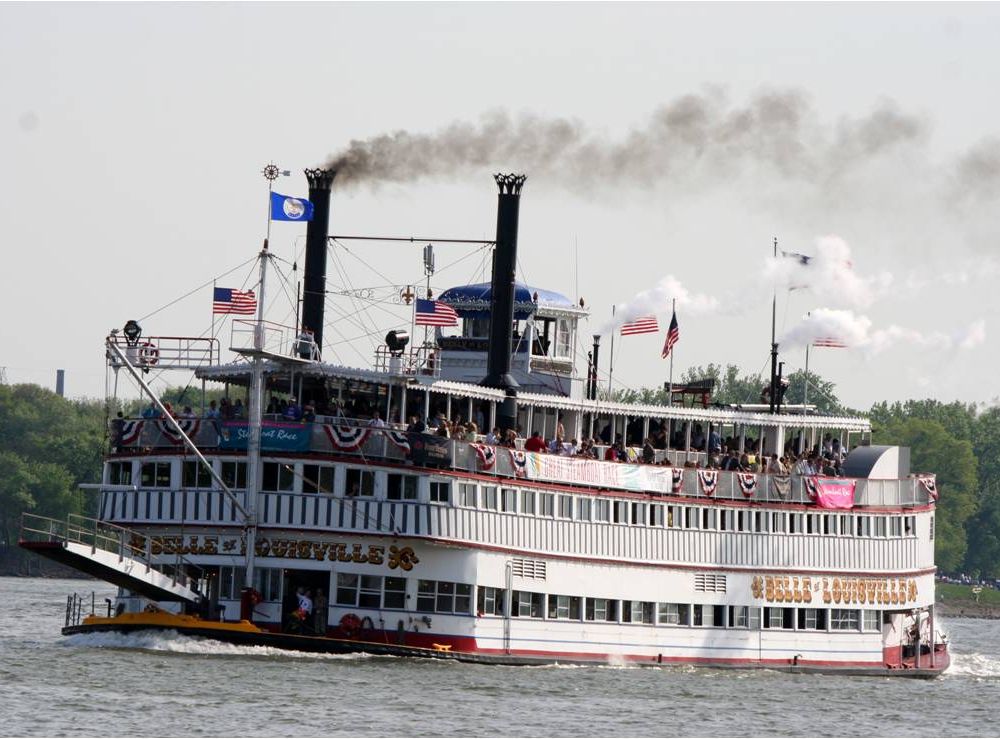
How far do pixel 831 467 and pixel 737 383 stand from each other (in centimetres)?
10251

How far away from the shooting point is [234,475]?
60406mm

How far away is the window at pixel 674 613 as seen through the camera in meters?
65.9

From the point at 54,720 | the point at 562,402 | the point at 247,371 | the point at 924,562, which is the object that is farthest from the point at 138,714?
the point at 924,562

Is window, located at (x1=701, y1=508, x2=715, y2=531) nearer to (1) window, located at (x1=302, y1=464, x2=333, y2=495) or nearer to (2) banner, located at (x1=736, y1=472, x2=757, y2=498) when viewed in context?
(2) banner, located at (x1=736, y1=472, x2=757, y2=498)

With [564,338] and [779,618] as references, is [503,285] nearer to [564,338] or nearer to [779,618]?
[564,338]

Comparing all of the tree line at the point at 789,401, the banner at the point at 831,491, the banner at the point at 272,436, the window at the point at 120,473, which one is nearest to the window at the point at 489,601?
the banner at the point at 272,436

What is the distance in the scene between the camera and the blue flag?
61.9 metres

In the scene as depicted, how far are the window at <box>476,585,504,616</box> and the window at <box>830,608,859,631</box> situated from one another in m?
12.9

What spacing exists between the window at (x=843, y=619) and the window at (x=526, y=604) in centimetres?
1137

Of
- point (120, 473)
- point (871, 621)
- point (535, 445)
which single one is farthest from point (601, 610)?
point (120, 473)

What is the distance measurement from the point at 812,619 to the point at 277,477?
18726mm

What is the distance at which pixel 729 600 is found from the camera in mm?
67438

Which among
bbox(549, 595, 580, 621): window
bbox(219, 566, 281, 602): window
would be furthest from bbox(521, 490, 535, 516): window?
bbox(219, 566, 281, 602): window

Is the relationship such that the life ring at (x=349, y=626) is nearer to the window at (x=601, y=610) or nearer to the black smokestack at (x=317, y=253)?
the window at (x=601, y=610)
